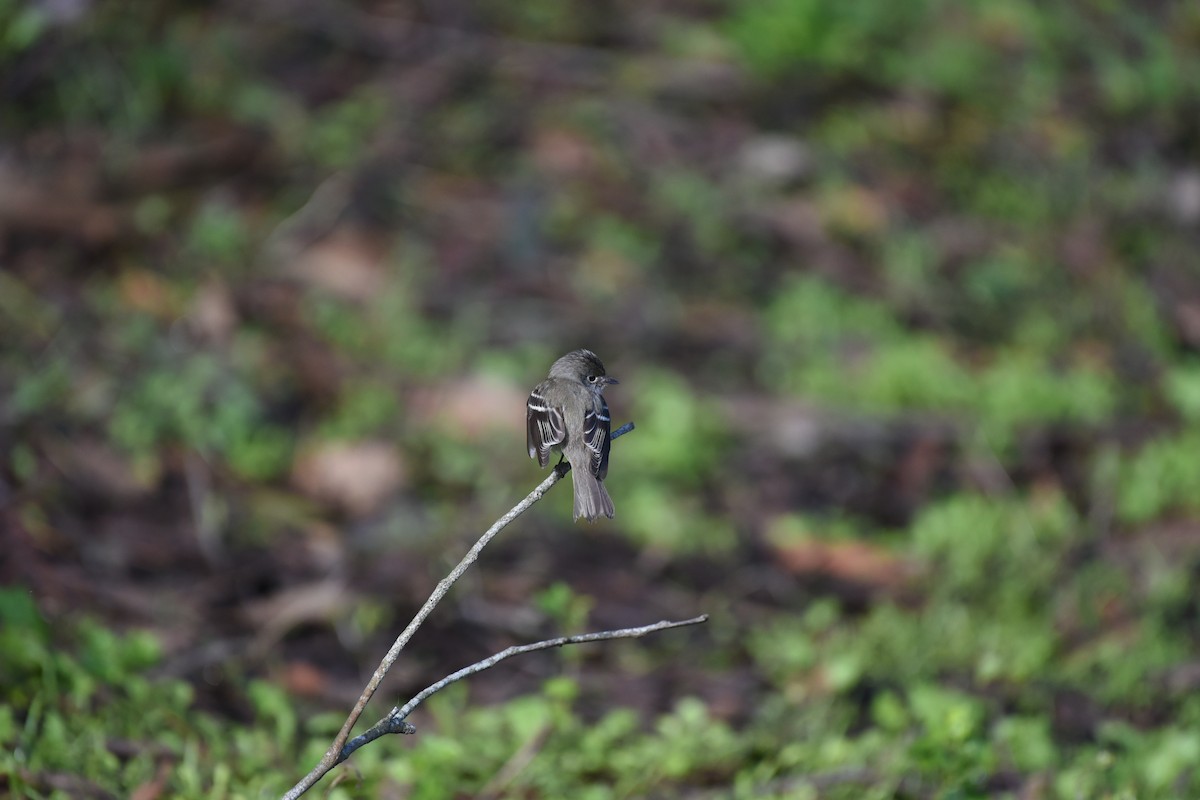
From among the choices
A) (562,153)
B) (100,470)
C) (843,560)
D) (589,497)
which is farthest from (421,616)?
(562,153)

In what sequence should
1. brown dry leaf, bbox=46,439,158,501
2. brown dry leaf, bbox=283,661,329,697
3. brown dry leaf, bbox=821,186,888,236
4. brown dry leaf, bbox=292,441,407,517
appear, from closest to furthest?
brown dry leaf, bbox=283,661,329,697
brown dry leaf, bbox=46,439,158,501
brown dry leaf, bbox=292,441,407,517
brown dry leaf, bbox=821,186,888,236

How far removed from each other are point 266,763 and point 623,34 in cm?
584

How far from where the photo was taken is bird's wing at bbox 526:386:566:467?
2.27m

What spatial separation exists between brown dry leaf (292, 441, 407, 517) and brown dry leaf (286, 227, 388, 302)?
1078 millimetres

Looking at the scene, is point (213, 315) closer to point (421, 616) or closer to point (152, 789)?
point (152, 789)

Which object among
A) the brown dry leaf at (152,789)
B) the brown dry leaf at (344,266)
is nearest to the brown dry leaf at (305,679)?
the brown dry leaf at (152,789)

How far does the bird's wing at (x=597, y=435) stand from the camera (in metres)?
2.25

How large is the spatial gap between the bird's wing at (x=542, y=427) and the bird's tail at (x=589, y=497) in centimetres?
7

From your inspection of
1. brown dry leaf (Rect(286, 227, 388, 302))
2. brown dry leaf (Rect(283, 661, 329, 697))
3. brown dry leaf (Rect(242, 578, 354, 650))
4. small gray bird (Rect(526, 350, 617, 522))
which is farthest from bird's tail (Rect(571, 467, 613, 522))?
brown dry leaf (Rect(286, 227, 388, 302))

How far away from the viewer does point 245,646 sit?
12.0 ft

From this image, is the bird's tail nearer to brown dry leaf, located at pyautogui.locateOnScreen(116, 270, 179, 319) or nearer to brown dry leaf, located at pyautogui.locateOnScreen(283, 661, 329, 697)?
brown dry leaf, located at pyautogui.locateOnScreen(283, 661, 329, 697)

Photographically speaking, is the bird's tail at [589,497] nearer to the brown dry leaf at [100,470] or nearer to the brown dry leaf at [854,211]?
the brown dry leaf at [100,470]

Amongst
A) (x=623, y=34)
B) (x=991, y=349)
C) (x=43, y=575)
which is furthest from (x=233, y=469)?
(x=623, y=34)

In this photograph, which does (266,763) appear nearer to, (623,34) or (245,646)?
(245,646)
